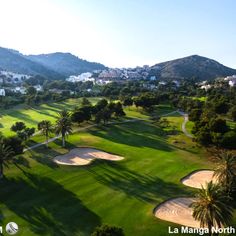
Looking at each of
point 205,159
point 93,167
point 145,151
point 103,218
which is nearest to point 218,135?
point 205,159

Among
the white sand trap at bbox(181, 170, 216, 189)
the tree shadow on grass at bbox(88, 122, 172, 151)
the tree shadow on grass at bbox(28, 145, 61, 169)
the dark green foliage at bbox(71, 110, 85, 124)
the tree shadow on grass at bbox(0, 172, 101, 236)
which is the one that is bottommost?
the tree shadow on grass at bbox(0, 172, 101, 236)

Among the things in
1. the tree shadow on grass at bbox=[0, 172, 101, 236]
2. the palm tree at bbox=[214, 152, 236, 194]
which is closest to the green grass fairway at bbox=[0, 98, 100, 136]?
the tree shadow on grass at bbox=[0, 172, 101, 236]

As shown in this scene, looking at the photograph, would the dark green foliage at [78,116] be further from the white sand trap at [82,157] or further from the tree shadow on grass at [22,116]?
the white sand trap at [82,157]

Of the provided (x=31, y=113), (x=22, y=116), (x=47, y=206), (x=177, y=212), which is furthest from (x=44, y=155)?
(x=31, y=113)

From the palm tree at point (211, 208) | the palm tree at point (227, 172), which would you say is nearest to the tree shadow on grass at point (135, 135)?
the palm tree at point (227, 172)

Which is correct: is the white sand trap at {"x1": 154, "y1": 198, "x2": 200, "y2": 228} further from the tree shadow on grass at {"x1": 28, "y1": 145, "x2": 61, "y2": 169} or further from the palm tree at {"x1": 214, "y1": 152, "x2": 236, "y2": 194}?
the tree shadow on grass at {"x1": 28, "y1": 145, "x2": 61, "y2": 169}
